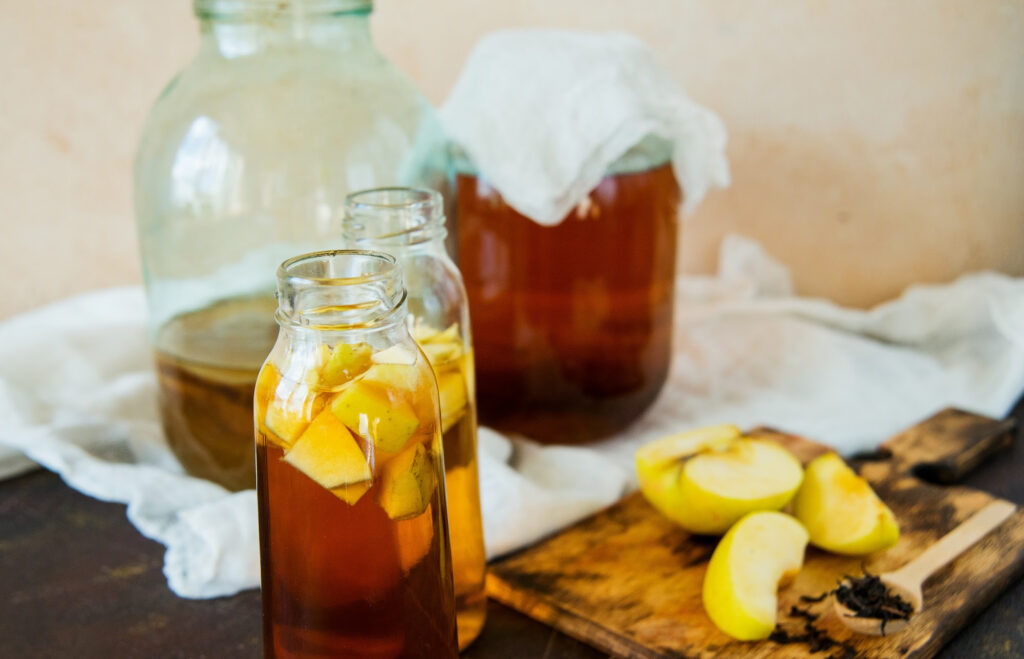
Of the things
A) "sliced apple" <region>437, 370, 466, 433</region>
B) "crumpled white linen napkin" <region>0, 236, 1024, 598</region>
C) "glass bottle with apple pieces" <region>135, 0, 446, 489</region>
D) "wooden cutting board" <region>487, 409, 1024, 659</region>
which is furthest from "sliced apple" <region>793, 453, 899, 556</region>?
"glass bottle with apple pieces" <region>135, 0, 446, 489</region>

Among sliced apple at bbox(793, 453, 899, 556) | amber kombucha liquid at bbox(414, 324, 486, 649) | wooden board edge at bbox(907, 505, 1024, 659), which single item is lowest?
wooden board edge at bbox(907, 505, 1024, 659)

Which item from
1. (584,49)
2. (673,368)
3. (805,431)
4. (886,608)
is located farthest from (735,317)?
(886,608)

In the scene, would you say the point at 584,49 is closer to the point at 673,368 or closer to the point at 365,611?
the point at 673,368

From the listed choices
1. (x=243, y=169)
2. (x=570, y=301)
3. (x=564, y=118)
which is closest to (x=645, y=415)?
(x=570, y=301)

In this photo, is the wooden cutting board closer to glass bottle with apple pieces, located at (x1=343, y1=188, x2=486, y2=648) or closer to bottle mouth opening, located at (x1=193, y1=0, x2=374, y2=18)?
glass bottle with apple pieces, located at (x1=343, y1=188, x2=486, y2=648)

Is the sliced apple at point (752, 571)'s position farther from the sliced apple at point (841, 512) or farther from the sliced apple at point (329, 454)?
the sliced apple at point (329, 454)

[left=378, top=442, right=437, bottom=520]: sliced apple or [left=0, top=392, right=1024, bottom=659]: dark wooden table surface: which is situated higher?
[left=378, top=442, right=437, bottom=520]: sliced apple

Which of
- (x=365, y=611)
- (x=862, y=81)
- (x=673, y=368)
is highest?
(x=862, y=81)
